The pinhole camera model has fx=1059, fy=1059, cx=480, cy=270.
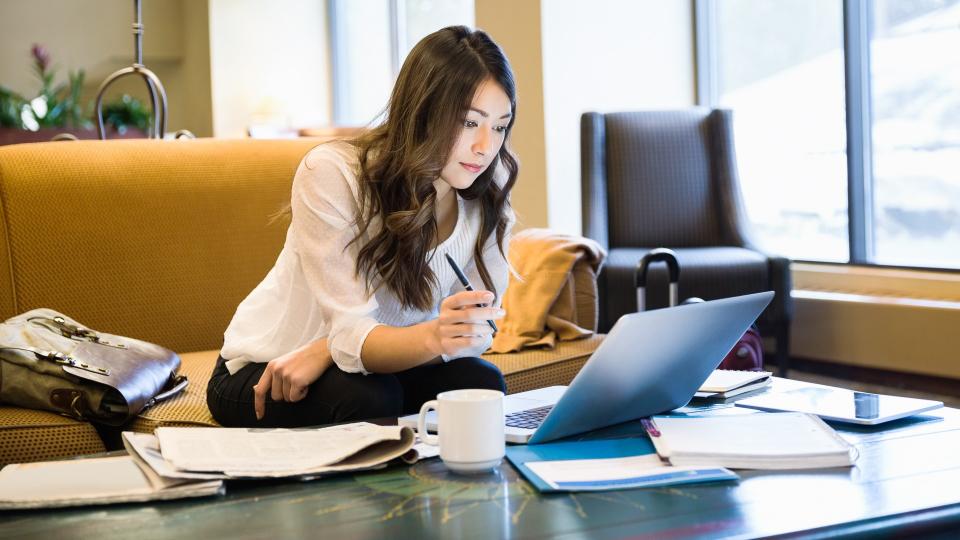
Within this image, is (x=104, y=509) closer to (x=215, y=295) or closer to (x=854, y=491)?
(x=854, y=491)

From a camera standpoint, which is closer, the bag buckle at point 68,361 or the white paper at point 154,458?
the white paper at point 154,458

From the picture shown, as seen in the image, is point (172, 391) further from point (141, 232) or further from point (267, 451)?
point (267, 451)

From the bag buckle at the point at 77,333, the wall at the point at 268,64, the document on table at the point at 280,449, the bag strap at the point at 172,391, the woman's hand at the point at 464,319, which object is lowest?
the bag strap at the point at 172,391

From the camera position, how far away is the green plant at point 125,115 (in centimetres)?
678

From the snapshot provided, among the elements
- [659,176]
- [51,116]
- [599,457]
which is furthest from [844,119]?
[51,116]

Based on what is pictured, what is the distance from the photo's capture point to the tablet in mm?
1357

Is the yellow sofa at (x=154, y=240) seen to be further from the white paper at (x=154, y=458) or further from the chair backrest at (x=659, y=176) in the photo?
the chair backrest at (x=659, y=176)

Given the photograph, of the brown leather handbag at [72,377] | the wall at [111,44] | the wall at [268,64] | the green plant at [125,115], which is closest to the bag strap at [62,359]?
the brown leather handbag at [72,377]

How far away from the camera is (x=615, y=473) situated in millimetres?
1117

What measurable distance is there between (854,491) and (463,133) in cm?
83

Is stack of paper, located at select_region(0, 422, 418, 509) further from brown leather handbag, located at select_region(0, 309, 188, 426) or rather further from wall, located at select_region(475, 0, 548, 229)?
wall, located at select_region(475, 0, 548, 229)

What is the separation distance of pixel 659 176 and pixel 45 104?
4.67 meters

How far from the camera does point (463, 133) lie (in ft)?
5.40

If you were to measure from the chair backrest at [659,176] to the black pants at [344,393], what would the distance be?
2132 mm
